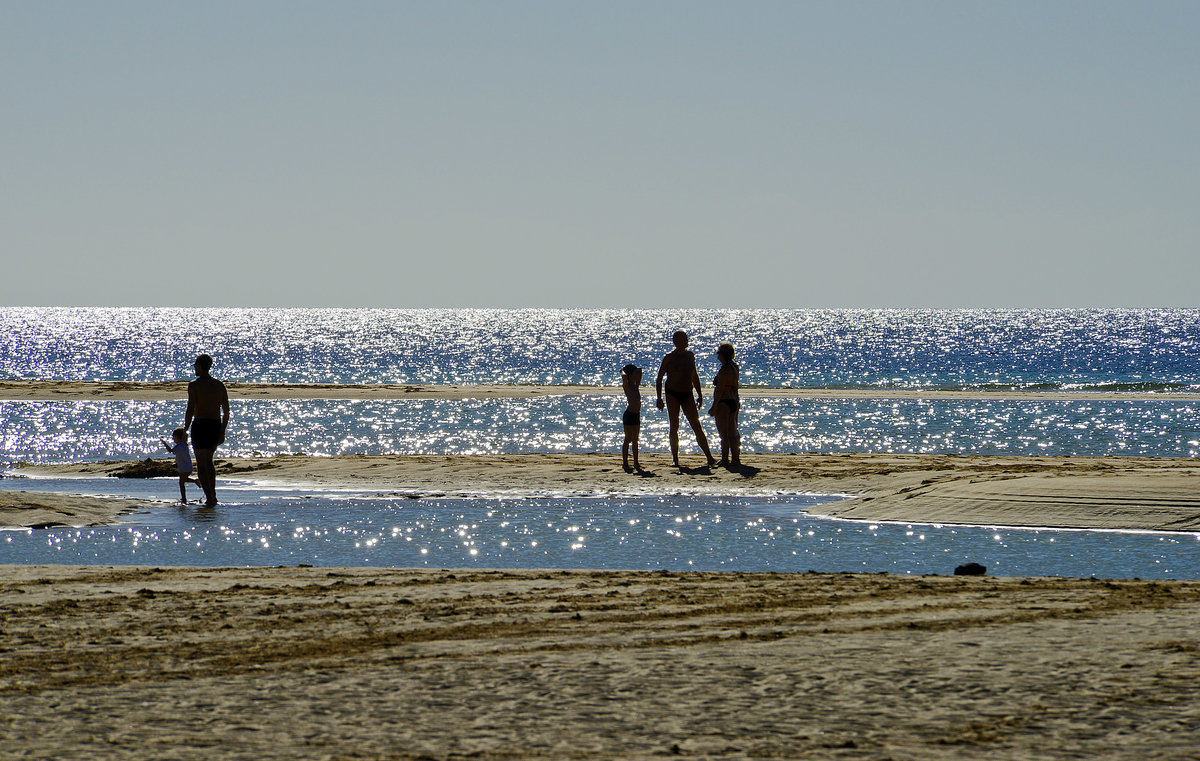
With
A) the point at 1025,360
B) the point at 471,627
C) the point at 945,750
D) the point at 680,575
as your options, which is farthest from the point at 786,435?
the point at 1025,360

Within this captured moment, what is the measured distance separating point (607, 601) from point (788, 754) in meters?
3.32

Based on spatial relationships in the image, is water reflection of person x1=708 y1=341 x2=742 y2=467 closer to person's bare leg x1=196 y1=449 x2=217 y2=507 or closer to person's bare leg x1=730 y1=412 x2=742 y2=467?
person's bare leg x1=730 y1=412 x2=742 y2=467

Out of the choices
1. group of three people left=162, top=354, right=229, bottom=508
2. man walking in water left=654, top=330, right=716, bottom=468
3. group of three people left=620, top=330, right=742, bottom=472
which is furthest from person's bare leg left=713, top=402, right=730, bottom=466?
group of three people left=162, top=354, right=229, bottom=508

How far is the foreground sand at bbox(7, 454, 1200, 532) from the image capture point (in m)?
13.3

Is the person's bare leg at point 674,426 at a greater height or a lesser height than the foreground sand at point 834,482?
greater

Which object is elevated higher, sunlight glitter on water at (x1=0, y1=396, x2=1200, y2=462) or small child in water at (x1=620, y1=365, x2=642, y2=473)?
small child in water at (x1=620, y1=365, x2=642, y2=473)

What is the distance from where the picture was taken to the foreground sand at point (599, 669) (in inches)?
191

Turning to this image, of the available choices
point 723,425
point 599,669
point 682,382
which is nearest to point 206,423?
point 682,382

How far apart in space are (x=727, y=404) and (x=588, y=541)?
5.89m

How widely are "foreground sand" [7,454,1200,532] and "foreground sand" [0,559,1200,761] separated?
4662 millimetres

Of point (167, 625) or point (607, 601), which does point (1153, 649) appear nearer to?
point (607, 601)

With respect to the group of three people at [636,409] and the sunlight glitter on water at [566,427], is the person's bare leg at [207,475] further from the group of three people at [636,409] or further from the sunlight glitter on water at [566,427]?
the sunlight glitter on water at [566,427]

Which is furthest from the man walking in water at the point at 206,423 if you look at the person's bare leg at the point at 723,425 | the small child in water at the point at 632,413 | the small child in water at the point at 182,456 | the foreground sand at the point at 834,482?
the person's bare leg at the point at 723,425

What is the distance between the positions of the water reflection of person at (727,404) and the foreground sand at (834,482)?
50 centimetres
